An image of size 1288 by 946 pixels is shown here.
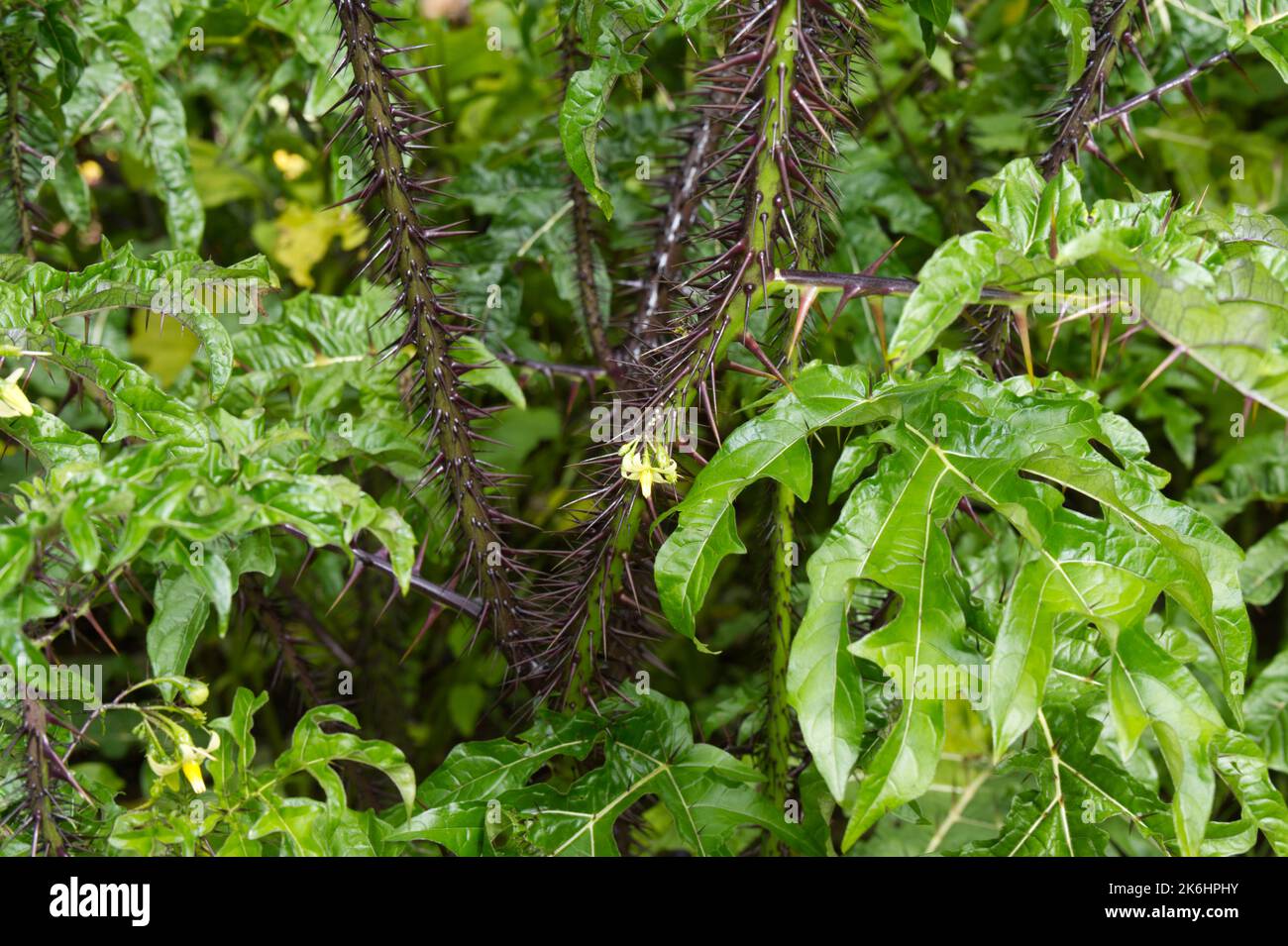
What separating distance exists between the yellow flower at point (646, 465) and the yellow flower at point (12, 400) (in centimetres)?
67

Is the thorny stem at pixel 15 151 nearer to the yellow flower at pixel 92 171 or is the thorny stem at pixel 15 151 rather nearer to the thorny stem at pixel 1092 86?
the yellow flower at pixel 92 171

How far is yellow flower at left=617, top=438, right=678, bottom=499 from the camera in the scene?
1.23 metres

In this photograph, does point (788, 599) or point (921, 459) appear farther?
point (788, 599)

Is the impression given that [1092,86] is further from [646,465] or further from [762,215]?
[646,465]

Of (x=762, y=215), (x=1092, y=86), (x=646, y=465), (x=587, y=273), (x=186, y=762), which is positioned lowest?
(x=186, y=762)

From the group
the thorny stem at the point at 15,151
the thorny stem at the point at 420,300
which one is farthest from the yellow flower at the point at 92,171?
the thorny stem at the point at 420,300

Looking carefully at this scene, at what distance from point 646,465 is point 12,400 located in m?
0.70

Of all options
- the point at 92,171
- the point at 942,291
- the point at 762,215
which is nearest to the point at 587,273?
the point at 762,215

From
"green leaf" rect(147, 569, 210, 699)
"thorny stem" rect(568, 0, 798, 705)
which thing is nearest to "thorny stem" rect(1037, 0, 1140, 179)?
"thorny stem" rect(568, 0, 798, 705)

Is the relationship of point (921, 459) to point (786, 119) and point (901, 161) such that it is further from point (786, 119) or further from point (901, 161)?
point (901, 161)

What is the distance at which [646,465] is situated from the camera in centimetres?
123
